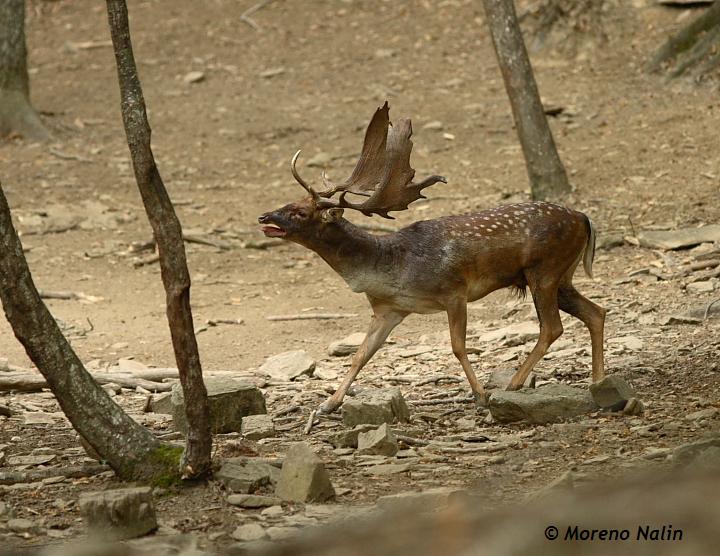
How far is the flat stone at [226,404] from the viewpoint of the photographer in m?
8.03

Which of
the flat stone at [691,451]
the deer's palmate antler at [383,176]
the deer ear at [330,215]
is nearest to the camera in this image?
the flat stone at [691,451]

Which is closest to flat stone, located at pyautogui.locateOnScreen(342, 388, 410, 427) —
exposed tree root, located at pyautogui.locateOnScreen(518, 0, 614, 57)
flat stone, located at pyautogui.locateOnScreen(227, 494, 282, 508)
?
flat stone, located at pyautogui.locateOnScreen(227, 494, 282, 508)

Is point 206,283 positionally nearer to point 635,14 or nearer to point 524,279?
point 524,279

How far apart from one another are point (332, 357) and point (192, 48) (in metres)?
13.7

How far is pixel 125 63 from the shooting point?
645 centimetres

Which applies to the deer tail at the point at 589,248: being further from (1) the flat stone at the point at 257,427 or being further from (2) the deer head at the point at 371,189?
(1) the flat stone at the point at 257,427

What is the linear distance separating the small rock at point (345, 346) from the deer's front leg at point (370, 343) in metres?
1.78

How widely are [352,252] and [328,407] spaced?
1.29 meters

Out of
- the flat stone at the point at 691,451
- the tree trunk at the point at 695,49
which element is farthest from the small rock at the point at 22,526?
the tree trunk at the point at 695,49

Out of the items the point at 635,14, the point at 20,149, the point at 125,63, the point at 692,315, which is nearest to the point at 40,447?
the point at 125,63

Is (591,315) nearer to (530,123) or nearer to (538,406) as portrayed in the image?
(538,406)

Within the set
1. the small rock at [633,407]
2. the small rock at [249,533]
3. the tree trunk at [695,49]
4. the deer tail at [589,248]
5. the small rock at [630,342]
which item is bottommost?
the small rock at [630,342]

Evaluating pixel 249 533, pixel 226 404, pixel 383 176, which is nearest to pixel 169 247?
pixel 249 533

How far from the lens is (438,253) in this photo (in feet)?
30.4
